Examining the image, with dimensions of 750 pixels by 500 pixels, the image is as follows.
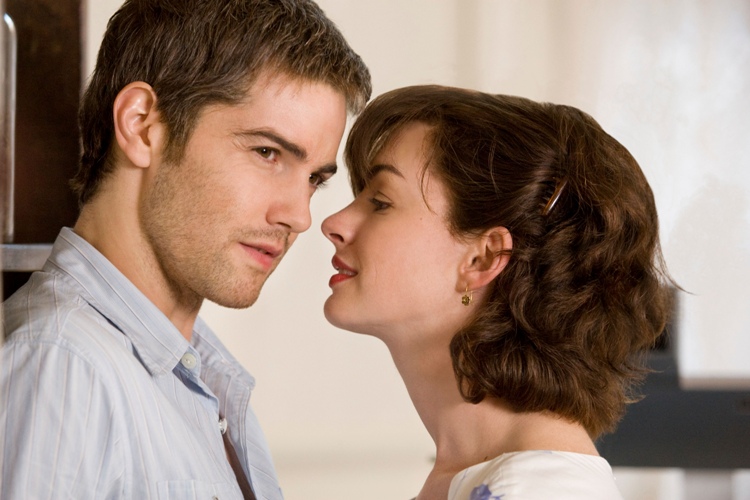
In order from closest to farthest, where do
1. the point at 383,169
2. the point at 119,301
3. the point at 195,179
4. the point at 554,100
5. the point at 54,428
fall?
the point at 54,428, the point at 119,301, the point at 195,179, the point at 383,169, the point at 554,100

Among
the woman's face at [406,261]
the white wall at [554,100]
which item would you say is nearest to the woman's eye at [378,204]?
the woman's face at [406,261]

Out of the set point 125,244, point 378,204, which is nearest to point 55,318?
point 125,244

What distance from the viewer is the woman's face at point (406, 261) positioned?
1.30 m

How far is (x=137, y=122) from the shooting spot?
1.22m

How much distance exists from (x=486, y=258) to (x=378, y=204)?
0.20 metres

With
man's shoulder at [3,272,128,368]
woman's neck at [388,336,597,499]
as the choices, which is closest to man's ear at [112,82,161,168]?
man's shoulder at [3,272,128,368]

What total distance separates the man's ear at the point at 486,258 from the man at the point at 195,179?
253 mm

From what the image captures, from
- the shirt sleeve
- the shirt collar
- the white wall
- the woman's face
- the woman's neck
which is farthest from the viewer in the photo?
the white wall

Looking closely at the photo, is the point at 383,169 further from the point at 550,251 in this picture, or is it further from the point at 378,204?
the point at 550,251

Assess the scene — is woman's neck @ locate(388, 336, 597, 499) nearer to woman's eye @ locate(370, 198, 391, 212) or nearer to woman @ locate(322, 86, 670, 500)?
woman @ locate(322, 86, 670, 500)

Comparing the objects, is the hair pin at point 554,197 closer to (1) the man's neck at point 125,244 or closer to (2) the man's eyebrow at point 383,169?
(2) the man's eyebrow at point 383,169

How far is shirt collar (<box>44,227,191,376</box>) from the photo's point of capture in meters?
1.09

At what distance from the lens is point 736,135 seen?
2.50 m

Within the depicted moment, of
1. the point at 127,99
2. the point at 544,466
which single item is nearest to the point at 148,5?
the point at 127,99
